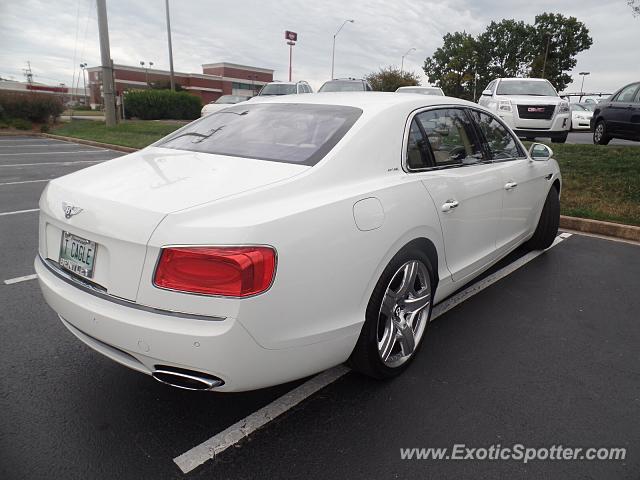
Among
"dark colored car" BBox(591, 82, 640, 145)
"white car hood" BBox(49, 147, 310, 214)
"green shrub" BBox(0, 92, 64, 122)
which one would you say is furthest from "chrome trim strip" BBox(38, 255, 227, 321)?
"green shrub" BBox(0, 92, 64, 122)

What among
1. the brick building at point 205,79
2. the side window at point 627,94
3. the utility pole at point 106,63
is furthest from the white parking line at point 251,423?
the brick building at point 205,79

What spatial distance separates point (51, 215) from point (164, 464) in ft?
4.21

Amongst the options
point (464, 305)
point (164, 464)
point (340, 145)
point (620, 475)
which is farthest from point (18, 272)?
point (620, 475)

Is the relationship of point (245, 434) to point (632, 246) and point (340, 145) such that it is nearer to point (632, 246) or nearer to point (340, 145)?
point (340, 145)

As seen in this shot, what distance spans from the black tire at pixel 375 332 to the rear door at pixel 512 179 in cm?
153

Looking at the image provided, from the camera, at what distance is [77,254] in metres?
2.22

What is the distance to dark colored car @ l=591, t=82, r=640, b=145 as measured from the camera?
10789 millimetres

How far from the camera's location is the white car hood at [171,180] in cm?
206

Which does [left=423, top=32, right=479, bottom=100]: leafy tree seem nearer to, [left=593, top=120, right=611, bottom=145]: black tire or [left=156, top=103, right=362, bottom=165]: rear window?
[left=593, top=120, right=611, bottom=145]: black tire

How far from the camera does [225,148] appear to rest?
111 inches

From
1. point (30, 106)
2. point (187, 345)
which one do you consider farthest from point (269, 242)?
point (30, 106)

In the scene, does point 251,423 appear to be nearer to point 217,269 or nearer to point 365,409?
point 365,409

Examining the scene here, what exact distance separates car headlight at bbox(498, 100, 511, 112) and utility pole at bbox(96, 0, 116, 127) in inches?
579

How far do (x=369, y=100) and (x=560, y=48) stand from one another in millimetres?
74428
